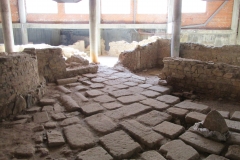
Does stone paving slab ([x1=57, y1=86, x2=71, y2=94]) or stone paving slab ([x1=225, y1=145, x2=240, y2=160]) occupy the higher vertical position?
stone paving slab ([x1=57, y1=86, x2=71, y2=94])

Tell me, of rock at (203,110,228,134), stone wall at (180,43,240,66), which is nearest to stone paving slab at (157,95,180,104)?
rock at (203,110,228,134)

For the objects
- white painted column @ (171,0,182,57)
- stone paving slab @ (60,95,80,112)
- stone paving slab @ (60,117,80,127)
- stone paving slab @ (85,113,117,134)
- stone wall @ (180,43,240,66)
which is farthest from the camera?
white painted column @ (171,0,182,57)

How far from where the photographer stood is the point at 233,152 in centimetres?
242

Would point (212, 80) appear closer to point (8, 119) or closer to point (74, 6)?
point (8, 119)

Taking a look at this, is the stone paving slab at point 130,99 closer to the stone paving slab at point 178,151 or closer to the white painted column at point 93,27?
the stone paving slab at point 178,151

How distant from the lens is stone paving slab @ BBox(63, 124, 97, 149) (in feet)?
8.71

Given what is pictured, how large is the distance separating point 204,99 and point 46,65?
14.1 ft

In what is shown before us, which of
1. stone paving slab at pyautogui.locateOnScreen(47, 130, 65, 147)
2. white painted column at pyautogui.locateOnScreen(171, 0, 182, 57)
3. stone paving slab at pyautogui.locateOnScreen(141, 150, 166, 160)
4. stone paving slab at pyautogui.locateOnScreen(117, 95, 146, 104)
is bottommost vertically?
stone paving slab at pyautogui.locateOnScreen(141, 150, 166, 160)

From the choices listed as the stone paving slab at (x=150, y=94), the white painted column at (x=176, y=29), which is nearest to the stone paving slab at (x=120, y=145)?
the stone paving slab at (x=150, y=94)

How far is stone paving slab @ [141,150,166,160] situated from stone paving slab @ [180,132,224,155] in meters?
0.53

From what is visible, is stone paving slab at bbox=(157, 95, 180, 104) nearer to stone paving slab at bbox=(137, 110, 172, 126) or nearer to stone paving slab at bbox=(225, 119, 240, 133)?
stone paving slab at bbox=(137, 110, 172, 126)

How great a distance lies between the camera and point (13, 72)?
11.8 feet

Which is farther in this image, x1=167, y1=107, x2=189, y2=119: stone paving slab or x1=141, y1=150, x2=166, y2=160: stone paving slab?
x1=167, y1=107, x2=189, y2=119: stone paving slab

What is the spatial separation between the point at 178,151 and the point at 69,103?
7.78ft
